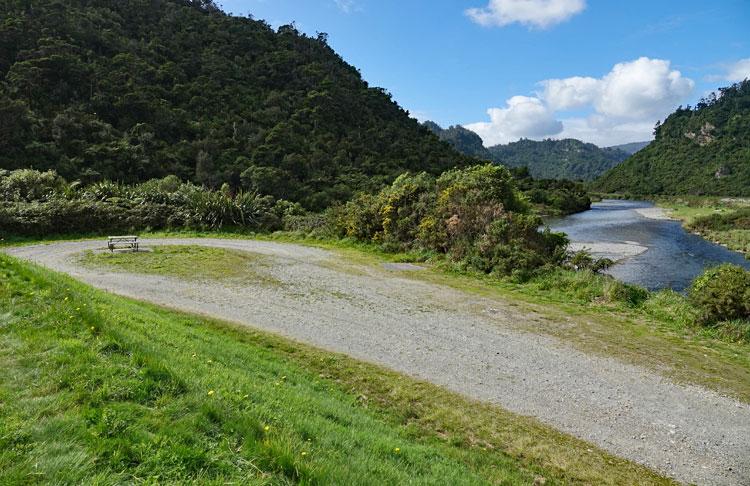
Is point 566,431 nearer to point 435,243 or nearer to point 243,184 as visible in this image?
point 435,243

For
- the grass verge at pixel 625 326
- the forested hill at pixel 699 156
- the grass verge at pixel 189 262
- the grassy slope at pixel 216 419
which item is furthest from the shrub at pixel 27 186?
the forested hill at pixel 699 156

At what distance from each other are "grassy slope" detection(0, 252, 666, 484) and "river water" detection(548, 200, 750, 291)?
15190 mm

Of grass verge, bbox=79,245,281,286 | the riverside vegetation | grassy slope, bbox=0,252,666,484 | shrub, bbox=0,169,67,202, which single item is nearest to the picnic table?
grass verge, bbox=79,245,281,286

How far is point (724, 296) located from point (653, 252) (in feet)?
67.7

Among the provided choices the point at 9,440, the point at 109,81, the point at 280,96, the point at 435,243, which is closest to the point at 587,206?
the point at 280,96

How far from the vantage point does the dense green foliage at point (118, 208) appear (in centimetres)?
1988

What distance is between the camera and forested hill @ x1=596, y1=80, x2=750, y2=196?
98.9 meters

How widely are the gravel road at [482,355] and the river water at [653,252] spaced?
11.7 m

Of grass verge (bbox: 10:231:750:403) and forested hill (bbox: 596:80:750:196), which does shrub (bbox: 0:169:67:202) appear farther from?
forested hill (bbox: 596:80:750:196)

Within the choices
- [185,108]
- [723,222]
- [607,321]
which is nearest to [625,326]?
[607,321]

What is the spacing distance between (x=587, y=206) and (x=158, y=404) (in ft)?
269

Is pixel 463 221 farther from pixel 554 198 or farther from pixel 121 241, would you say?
pixel 554 198

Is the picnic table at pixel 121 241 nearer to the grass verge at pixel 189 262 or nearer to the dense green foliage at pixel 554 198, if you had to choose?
the grass verge at pixel 189 262

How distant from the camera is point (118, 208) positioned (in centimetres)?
2211
